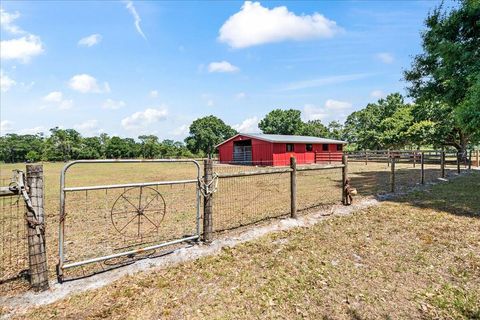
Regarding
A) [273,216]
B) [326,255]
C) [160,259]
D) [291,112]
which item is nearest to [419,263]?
[326,255]

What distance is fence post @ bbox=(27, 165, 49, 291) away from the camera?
3.27 m

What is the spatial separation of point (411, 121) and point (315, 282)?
34488 mm

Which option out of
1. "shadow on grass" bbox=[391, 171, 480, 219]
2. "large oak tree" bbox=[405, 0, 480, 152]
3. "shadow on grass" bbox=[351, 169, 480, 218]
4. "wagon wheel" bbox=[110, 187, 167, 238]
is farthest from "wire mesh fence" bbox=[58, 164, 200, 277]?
"large oak tree" bbox=[405, 0, 480, 152]

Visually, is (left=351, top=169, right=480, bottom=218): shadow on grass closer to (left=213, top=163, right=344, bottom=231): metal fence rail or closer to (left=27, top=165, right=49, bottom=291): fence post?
(left=213, top=163, right=344, bottom=231): metal fence rail

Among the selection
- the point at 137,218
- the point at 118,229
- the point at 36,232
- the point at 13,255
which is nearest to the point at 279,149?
the point at 137,218

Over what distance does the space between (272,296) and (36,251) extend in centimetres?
282

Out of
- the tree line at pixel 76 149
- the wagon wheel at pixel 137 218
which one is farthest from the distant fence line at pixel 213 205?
the tree line at pixel 76 149

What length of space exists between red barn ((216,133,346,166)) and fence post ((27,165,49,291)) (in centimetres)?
2165

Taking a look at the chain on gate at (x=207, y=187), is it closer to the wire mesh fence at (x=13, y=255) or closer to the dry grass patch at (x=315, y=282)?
the dry grass patch at (x=315, y=282)

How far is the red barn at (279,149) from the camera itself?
86.1ft

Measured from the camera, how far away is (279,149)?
2634 cm

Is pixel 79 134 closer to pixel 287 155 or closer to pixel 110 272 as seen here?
pixel 287 155

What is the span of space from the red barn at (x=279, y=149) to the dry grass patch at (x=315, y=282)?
19.6m

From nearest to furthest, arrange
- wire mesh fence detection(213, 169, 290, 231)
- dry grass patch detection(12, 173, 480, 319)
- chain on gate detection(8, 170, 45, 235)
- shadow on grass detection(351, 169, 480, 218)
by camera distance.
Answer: dry grass patch detection(12, 173, 480, 319)
chain on gate detection(8, 170, 45, 235)
wire mesh fence detection(213, 169, 290, 231)
shadow on grass detection(351, 169, 480, 218)
